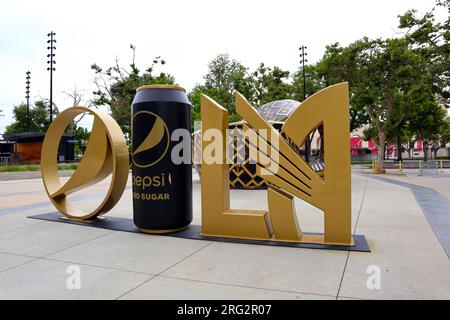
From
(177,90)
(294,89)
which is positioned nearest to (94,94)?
(294,89)

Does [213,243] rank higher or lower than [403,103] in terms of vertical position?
lower

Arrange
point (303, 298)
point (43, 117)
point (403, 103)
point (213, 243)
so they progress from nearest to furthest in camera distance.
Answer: point (303, 298) → point (213, 243) → point (403, 103) → point (43, 117)

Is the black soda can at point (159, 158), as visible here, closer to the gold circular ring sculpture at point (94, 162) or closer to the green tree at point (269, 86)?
the gold circular ring sculpture at point (94, 162)

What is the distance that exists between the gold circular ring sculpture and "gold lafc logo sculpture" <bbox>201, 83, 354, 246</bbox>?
1.83 m

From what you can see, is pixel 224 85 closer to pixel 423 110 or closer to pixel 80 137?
pixel 423 110

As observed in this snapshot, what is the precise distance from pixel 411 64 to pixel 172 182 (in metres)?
18.3

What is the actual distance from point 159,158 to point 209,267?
2187 mm

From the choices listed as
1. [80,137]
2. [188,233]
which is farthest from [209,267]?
[80,137]

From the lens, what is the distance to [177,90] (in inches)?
222

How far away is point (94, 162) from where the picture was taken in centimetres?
675

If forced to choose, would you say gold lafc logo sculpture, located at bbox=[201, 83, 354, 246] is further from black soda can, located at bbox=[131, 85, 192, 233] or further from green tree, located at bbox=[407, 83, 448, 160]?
green tree, located at bbox=[407, 83, 448, 160]

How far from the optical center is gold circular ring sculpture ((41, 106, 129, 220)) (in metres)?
6.26

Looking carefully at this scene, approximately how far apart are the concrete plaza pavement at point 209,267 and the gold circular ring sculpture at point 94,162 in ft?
2.61
